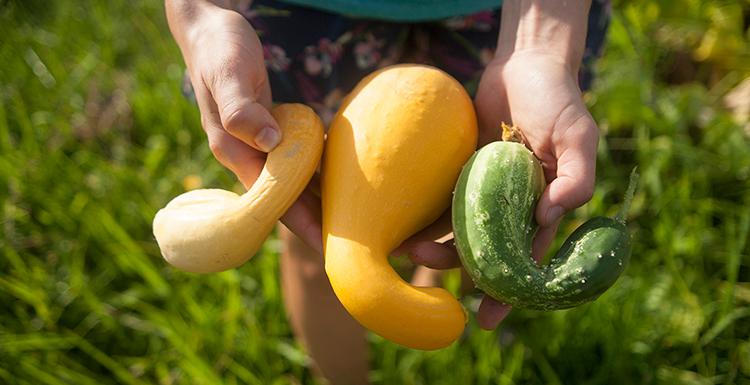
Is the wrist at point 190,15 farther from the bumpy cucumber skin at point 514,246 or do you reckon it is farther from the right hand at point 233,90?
the bumpy cucumber skin at point 514,246

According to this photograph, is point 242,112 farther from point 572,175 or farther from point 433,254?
point 572,175

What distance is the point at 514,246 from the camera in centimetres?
129

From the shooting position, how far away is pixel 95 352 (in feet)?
7.16

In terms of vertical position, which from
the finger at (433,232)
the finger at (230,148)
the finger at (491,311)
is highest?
the finger at (230,148)

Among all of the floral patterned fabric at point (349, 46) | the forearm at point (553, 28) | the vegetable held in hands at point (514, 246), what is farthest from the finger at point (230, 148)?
the forearm at point (553, 28)

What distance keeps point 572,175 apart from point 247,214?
56 cm

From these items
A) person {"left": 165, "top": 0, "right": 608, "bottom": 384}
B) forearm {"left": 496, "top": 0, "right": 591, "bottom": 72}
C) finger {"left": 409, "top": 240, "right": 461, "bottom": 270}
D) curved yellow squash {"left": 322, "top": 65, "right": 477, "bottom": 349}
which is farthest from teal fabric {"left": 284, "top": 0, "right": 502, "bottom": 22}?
finger {"left": 409, "top": 240, "right": 461, "bottom": 270}

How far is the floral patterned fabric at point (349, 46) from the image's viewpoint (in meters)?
1.71

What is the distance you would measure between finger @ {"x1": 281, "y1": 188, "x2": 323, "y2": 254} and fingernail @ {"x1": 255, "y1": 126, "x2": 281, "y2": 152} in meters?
0.15

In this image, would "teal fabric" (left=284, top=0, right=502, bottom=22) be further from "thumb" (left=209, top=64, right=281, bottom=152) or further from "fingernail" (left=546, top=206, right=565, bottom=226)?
"fingernail" (left=546, top=206, right=565, bottom=226)

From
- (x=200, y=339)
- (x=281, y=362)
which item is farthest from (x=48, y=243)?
(x=281, y=362)

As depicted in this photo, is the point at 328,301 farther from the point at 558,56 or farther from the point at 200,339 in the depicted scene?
the point at 558,56

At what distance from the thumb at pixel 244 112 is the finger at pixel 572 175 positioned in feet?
1.59

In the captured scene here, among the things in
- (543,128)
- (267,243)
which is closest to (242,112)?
(543,128)
